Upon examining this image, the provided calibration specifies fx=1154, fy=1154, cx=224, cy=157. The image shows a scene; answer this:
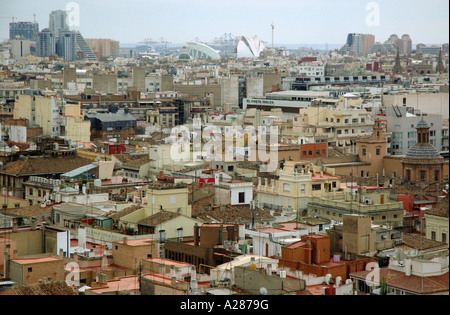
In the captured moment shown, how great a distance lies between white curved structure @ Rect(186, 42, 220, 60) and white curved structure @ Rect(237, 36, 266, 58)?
1.54 metres

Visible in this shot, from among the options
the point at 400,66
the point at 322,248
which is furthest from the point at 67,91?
the point at 322,248

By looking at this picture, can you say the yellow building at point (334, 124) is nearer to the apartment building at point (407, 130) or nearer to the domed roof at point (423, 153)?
the apartment building at point (407, 130)

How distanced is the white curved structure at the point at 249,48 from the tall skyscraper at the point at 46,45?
1173 centimetres

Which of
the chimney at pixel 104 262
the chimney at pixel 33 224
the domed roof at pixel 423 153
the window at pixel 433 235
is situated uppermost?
the domed roof at pixel 423 153

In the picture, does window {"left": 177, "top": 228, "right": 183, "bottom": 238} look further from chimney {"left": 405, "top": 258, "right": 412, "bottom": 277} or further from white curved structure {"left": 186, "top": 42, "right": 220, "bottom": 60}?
white curved structure {"left": 186, "top": 42, "right": 220, "bottom": 60}

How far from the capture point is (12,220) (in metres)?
→ 11.8

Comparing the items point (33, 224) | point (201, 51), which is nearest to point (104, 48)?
point (201, 51)

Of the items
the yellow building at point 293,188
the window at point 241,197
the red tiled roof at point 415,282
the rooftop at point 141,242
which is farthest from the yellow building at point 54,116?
the red tiled roof at point 415,282

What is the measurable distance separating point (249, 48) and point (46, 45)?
44.9 feet

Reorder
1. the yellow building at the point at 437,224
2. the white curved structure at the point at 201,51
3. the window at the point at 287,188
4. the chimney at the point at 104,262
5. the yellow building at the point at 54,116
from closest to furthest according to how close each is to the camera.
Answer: the chimney at the point at 104,262, the yellow building at the point at 437,224, the window at the point at 287,188, the yellow building at the point at 54,116, the white curved structure at the point at 201,51

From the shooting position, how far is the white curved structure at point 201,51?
68125mm

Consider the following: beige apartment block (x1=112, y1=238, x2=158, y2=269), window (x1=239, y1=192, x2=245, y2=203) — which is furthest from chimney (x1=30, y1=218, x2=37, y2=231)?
window (x1=239, y1=192, x2=245, y2=203)

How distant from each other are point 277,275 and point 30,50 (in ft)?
177

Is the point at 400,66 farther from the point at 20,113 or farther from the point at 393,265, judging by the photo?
the point at 393,265
